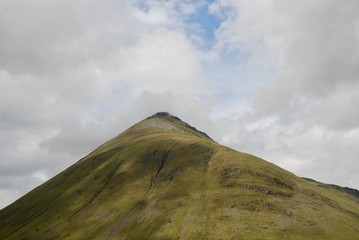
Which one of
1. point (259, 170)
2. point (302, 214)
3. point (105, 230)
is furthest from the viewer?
point (259, 170)

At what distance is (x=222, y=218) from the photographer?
158500 millimetres

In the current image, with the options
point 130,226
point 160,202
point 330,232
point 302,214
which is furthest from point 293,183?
point 130,226

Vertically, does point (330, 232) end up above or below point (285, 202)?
below

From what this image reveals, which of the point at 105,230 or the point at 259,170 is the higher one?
the point at 259,170

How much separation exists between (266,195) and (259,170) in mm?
22967

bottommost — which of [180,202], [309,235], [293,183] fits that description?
[309,235]

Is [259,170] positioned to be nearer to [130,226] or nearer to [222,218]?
[222,218]

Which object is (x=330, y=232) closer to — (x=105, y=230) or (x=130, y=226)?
(x=130, y=226)

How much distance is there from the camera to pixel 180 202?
181 metres

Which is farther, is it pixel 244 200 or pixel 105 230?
pixel 105 230

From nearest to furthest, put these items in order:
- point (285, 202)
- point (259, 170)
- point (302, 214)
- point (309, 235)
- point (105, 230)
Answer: point (309, 235) → point (302, 214) → point (285, 202) → point (105, 230) → point (259, 170)

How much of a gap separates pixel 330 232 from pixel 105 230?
9858 centimetres

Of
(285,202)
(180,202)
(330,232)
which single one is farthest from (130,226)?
(330,232)

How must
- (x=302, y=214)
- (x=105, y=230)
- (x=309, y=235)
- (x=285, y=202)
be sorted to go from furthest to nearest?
1. (x=105, y=230)
2. (x=285, y=202)
3. (x=302, y=214)
4. (x=309, y=235)
